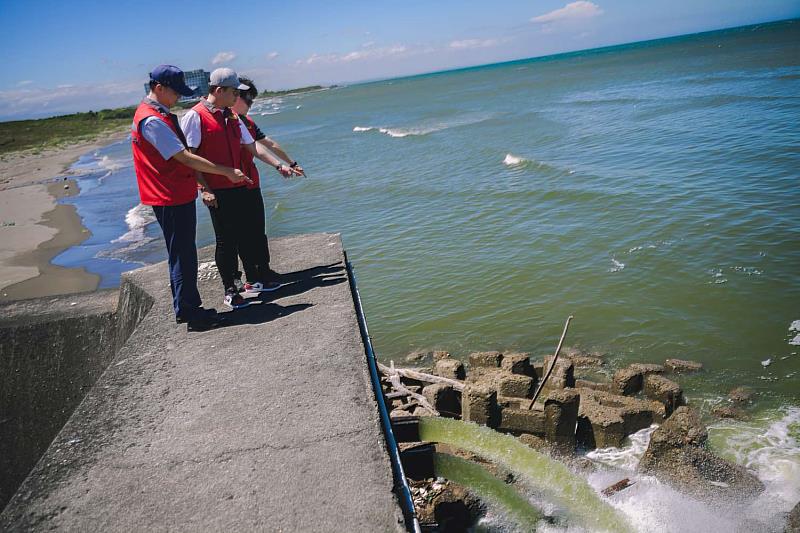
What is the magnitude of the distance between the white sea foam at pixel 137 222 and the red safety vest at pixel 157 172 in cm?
1243

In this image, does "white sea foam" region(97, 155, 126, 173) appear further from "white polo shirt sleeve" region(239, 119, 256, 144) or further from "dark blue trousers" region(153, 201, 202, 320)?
"dark blue trousers" region(153, 201, 202, 320)

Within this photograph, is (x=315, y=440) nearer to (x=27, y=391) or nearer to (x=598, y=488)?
(x=598, y=488)

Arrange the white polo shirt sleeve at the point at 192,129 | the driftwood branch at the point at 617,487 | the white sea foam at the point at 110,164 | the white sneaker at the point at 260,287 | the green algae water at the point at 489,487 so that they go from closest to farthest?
the green algae water at the point at 489,487
the white polo shirt sleeve at the point at 192,129
the driftwood branch at the point at 617,487
the white sneaker at the point at 260,287
the white sea foam at the point at 110,164

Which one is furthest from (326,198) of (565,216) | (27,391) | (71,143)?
(71,143)

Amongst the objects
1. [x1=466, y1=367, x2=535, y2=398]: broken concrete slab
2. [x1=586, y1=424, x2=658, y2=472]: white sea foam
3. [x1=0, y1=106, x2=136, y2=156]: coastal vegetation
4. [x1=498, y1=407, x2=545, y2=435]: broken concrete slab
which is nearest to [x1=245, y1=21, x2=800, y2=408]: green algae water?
[x1=586, y1=424, x2=658, y2=472]: white sea foam

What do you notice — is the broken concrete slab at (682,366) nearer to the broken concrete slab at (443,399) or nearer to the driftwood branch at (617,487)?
the driftwood branch at (617,487)

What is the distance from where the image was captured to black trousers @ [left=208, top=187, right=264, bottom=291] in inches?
202

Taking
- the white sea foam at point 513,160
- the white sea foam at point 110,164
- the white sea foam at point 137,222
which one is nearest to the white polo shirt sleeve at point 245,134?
the white sea foam at point 137,222

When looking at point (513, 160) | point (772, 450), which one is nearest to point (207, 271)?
point (772, 450)

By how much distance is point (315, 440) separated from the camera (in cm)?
327

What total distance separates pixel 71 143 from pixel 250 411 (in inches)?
2209

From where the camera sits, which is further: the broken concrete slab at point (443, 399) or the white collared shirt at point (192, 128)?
the broken concrete slab at point (443, 399)

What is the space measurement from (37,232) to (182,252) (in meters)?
15.5

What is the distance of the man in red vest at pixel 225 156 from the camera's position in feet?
15.5
